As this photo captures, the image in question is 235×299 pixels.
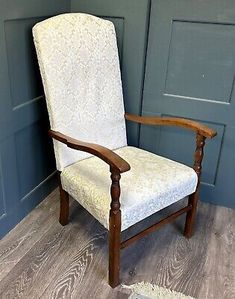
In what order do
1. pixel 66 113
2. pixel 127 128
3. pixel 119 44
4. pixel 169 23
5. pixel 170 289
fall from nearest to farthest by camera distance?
pixel 170 289
pixel 66 113
pixel 169 23
pixel 119 44
pixel 127 128

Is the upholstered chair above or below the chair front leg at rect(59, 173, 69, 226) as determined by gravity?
above

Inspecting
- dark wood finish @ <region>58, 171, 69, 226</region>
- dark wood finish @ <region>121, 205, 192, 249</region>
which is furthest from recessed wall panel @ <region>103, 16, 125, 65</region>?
dark wood finish @ <region>121, 205, 192, 249</region>

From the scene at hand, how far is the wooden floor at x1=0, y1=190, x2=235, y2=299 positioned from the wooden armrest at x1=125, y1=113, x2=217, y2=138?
575 millimetres

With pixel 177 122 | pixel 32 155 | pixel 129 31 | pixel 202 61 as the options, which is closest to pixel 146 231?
pixel 177 122

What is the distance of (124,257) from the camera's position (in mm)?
1616

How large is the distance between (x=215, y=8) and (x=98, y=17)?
62 centimetres

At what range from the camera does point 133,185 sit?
4.64 feet

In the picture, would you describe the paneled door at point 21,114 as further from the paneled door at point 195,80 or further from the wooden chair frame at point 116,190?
the paneled door at point 195,80

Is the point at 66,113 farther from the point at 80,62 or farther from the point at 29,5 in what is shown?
the point at 29,5

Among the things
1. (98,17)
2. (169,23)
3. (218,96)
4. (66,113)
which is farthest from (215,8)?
(66,113)

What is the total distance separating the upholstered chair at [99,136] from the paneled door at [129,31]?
128 mm

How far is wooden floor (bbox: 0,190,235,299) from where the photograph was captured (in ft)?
4.73

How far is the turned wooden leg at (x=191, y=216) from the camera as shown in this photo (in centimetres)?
167

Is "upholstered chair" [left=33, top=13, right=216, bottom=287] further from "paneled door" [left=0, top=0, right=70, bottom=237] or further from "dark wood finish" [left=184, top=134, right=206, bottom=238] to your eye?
"paneled door" [left=0, top=0, right=70, bottom=237]
